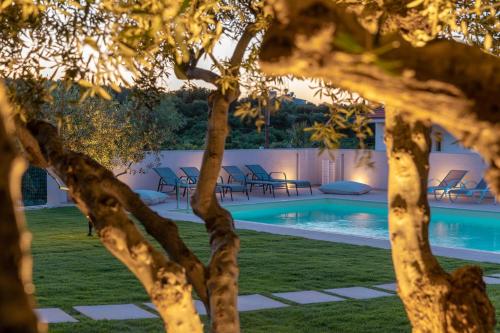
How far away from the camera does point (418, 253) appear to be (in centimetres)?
363

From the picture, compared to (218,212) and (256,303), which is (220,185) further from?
(218,212)

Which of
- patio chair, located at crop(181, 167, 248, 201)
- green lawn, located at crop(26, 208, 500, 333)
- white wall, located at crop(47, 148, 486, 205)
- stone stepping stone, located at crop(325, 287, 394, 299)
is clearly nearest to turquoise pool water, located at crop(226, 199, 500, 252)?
white wall, located at crop(47, 148, 486, 205)

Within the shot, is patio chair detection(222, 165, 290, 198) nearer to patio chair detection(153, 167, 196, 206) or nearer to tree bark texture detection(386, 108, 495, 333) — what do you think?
patio chair detection(153, 167, 196, 206)

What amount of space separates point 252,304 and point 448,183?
15.6 meters

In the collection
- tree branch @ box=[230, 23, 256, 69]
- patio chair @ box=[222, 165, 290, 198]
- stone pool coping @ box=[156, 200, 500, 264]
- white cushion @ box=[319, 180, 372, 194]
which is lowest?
stone pool coping @ box=[156, 200, 500, 264]

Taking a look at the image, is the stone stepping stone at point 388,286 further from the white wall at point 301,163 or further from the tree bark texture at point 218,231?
the white wall at point 301,163

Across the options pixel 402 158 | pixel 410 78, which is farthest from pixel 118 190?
pixel 410 78

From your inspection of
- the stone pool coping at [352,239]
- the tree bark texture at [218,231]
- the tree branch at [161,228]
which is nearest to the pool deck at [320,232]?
the stone pool coping at [352,239]

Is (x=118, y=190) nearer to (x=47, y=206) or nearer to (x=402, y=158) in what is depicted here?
(x=402, y=158)

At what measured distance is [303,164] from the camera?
26812mm

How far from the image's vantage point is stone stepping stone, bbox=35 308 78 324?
7.24 metres

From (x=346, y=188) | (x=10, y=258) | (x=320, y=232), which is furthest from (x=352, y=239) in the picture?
(x=10, y=258)

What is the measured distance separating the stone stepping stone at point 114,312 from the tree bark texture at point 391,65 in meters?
5.63

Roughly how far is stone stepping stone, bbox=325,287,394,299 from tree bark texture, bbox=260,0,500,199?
261 inches
